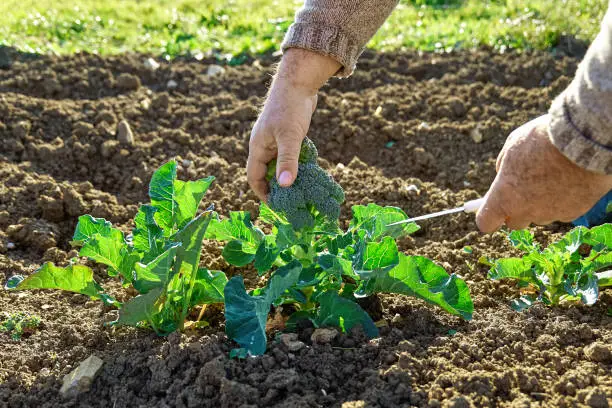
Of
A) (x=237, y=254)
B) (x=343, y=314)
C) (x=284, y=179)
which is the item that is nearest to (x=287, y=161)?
(x=284, y=179)

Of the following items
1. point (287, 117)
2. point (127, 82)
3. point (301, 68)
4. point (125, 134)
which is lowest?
point (125, 134)

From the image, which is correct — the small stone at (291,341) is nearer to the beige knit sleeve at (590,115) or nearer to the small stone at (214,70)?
A: the beige knit sleeve at (590,115)

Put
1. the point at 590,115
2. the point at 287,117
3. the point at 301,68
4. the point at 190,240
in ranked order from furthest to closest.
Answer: the point at 301,68 < the point at 287,117 < the point at 190,240 < the point at 590,115

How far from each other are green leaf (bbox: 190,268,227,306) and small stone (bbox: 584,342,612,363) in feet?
4.28

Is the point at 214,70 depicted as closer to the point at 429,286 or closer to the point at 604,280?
the point at 429,286

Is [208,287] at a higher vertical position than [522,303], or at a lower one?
lower

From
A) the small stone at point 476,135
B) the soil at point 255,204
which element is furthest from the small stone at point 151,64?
the small stone at point 476,135

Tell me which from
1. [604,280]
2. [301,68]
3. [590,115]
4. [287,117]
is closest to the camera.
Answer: [590,115]

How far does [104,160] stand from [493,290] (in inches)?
94.8

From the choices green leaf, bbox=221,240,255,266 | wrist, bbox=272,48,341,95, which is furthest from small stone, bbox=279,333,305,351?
wrist, bbox=272,48,341,95

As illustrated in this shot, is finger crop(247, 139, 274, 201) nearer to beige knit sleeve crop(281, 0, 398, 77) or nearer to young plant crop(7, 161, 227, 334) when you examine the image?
young plant crop(7, 161, 227, 334)

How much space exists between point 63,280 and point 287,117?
101cm

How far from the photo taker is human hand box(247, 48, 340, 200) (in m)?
2.58

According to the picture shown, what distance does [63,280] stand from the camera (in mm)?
2670
